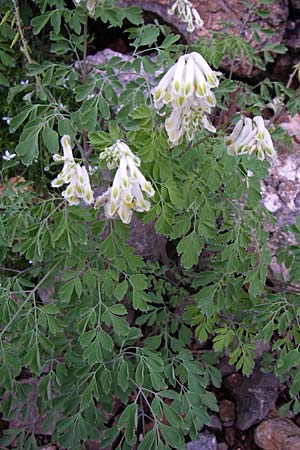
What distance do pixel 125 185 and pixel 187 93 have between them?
14.3 inches

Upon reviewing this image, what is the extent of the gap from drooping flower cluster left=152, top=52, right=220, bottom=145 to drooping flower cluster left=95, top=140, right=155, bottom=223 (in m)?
0.22

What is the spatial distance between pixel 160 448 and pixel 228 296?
69cm

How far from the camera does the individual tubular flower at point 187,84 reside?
6.08 feet

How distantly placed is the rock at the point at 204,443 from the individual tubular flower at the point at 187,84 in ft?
6.25

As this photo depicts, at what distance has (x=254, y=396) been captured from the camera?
10.4ft

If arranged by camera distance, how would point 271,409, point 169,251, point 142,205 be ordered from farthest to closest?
point 169,251
point 271,409
point 142,205

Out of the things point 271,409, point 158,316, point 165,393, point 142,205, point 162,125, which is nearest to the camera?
point 142,205

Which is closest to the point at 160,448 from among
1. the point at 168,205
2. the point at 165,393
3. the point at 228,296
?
the point at 165,393

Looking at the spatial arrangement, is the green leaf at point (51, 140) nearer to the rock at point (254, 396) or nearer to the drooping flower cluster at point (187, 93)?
the drooping flower cluster at point (187, 93)

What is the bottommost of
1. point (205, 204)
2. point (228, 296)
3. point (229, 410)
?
point (229, 410)

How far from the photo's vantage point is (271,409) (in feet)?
10.5

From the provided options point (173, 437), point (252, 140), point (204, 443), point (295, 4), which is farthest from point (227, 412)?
point (295, 4)

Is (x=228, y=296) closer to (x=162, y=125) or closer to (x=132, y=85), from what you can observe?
(x=162, y=125)

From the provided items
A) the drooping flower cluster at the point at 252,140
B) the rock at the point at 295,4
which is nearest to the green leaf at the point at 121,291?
the drooping flower cluster at the point at 252,140
